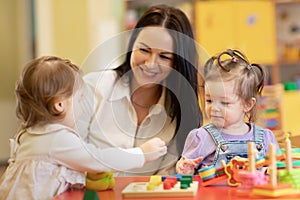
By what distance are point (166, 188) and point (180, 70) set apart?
37cm

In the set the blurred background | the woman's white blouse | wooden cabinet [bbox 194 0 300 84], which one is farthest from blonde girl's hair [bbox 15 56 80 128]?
wooden cabinet [bbox 194 0 300 84]

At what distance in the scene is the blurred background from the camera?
13.2 feet

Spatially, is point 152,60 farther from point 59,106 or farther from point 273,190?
point 273,190

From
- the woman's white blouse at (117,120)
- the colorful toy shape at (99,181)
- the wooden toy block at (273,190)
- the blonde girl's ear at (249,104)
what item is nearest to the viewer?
the wooden toy block at (273,190)

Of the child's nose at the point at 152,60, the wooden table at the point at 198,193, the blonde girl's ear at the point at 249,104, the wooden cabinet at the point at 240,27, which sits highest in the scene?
the wooden cabinet at the point at 240,27

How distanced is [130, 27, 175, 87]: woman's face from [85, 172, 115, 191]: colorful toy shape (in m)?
0.32

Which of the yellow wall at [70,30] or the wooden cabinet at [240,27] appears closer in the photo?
the wooden cabinet at [240,27]

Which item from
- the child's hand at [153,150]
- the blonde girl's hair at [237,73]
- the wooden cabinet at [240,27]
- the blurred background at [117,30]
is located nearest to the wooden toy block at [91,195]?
the child's hand at [153,150]

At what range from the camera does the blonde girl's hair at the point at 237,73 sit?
1.00 m

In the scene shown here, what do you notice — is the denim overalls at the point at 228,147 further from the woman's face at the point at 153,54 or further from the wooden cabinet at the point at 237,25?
the wooden cabinet at the point at 237,25

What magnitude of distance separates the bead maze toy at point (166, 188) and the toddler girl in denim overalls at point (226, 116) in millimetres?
108

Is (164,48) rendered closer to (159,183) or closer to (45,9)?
(159,183)

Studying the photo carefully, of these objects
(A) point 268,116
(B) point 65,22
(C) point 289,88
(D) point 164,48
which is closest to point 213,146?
(D) point 164,48

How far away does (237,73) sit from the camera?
1.00m
